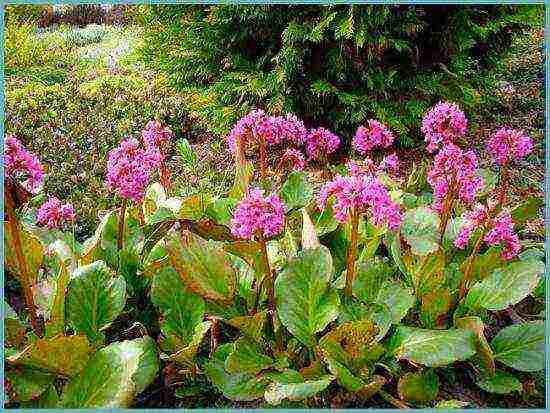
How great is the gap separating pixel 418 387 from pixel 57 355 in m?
1.26

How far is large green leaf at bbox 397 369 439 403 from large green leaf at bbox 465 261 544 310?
0.38 meters

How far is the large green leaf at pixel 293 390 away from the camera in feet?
6.77

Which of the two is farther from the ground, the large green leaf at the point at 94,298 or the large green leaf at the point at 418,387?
the large green leaf at the point at 94,298

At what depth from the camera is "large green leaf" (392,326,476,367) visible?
7.14ft

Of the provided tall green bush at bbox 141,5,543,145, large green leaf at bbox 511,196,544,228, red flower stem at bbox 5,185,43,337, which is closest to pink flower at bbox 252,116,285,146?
red flower stem at bbox 5,185,43,337

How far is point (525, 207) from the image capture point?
2.96 m

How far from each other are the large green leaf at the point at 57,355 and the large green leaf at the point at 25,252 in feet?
1.25

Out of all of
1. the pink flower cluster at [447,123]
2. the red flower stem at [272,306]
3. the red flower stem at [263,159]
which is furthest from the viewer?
the red flower stem at [263,159]

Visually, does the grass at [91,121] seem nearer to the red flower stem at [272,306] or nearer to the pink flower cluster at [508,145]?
the red flower stem at [272,306]

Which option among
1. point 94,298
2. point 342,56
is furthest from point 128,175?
point 342,56

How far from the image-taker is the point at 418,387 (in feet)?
7.54

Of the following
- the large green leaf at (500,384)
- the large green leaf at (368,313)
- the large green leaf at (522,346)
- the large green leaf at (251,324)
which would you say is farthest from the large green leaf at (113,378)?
the large green leaf at (522,346)

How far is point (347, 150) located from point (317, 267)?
3.16 metres

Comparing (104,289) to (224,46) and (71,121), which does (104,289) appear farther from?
(71,121)
